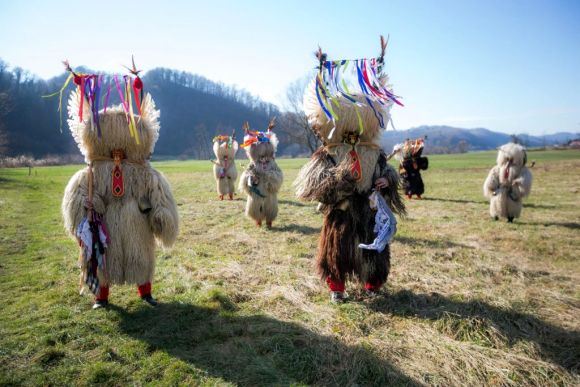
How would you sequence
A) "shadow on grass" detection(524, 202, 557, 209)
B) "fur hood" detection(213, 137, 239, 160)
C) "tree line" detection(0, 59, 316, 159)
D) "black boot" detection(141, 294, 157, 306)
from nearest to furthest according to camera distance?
"black boot" detection(141, 294, 157, 306)
"shadow on grass" detection(524, 202, 557, 209)
"fur hood" detection(213, 137, 239, 160)
"tree line" detection(0, 59, 316, 159)

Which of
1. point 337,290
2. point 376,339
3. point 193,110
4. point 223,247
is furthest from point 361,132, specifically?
point 193,110

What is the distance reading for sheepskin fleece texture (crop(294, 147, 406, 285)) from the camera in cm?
416

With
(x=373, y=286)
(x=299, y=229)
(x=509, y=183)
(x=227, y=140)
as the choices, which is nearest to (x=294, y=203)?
(x=227, y=140)

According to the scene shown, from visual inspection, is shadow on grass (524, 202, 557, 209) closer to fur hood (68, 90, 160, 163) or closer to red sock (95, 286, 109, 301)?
fur hood (68, 90, 160, 163)

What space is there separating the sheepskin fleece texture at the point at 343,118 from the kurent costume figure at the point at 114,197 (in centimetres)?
202

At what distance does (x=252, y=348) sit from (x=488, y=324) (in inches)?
96.3

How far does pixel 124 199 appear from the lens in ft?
13.3

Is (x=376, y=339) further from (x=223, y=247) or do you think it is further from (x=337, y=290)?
(x=223, y=247)

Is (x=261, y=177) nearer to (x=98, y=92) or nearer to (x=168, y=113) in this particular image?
(x=98, y=92)

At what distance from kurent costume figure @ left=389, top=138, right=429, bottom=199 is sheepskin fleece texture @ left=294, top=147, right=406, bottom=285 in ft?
29.8

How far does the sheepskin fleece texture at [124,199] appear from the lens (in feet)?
13.0

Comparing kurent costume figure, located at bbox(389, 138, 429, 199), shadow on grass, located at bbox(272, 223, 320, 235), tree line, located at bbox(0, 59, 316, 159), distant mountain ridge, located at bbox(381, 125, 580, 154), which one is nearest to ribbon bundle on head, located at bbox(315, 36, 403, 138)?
shadow on grass, located at bbox(272, 223, 320, 235)

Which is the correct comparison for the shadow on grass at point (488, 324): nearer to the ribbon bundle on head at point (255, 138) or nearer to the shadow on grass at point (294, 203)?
the ribbon bundle on head at point (255, 138)

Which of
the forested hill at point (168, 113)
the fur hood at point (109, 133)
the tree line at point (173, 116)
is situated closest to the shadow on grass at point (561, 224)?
the fur hood at point (109, 133)
